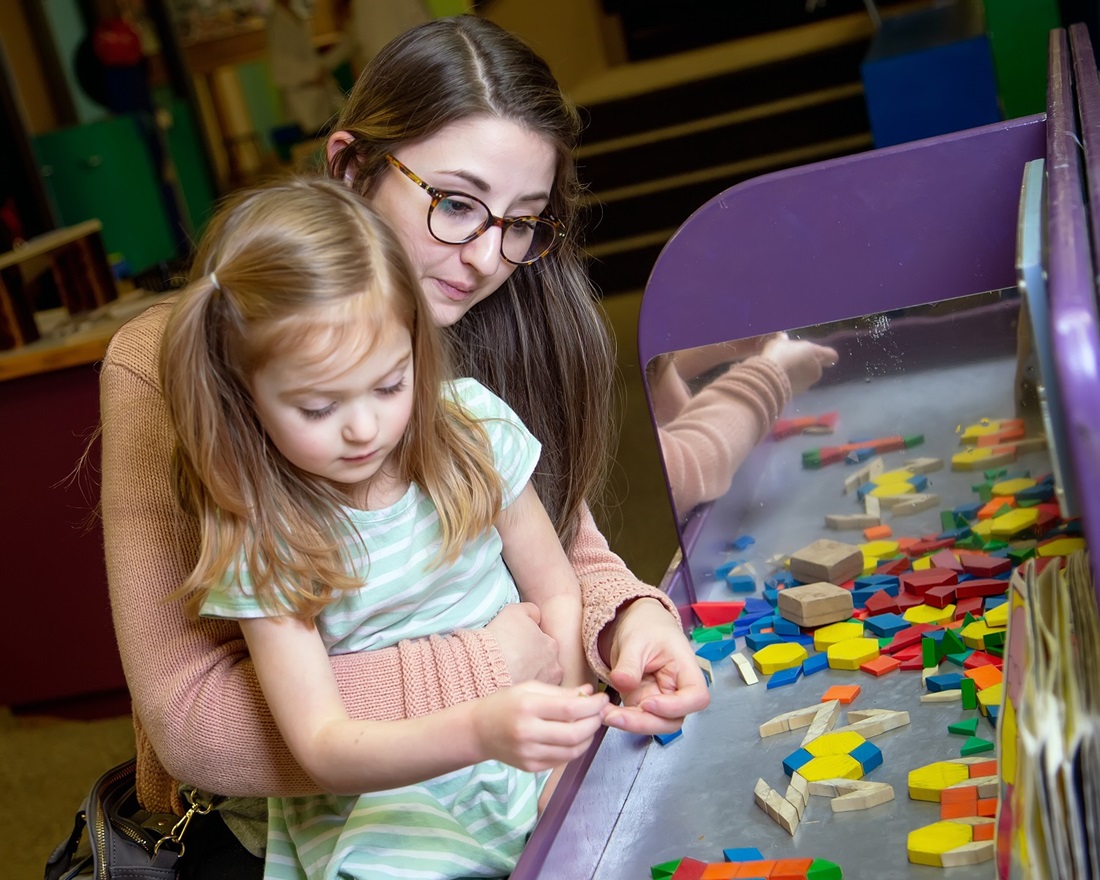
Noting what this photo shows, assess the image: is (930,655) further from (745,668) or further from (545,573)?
(545,573)

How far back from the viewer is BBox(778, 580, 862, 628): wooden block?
1375 millimetres

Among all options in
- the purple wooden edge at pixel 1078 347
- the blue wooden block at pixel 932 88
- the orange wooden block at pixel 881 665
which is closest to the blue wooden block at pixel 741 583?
the orange wooden block at pixel 881 665

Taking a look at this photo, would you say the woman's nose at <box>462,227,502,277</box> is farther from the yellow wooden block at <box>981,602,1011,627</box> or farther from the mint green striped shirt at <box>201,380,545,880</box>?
the yellow wooden block at <box>981,602,1011,627</box>

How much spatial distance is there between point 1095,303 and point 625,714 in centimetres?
48

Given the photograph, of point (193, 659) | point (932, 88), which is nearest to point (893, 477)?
point (193, 659)

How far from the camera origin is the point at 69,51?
6.05 m

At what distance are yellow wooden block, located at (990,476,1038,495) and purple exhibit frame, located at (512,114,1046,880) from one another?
22 cm

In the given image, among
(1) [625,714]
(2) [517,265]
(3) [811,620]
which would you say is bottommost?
(3) [811,620]

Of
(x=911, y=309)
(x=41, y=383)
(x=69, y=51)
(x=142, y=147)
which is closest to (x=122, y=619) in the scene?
(x=911, y=309)

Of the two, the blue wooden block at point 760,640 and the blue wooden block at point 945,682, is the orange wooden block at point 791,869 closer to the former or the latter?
the blue wooden block at point 945,682

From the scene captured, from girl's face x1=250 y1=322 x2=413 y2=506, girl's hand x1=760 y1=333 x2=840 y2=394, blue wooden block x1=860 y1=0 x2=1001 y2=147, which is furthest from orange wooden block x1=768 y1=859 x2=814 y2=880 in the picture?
blue wooden block x1=860 y1=0 x2=1001 y2=147

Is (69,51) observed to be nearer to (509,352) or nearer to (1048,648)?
(509,352)

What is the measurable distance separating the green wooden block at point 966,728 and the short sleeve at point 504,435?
44 centimetres

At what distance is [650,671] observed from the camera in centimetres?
112
